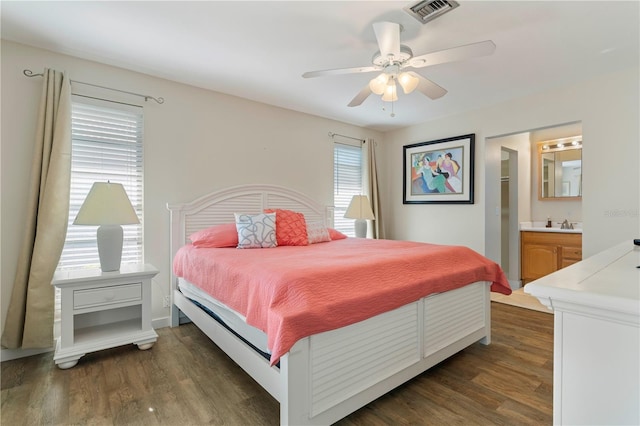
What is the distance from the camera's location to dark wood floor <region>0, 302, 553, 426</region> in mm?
1688

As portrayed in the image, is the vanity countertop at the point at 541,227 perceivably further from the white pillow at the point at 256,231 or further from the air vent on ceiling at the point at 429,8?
the white pillow at the point at 256,231

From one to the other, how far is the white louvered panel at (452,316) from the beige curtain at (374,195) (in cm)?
230

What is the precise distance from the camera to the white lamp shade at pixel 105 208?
2.26m

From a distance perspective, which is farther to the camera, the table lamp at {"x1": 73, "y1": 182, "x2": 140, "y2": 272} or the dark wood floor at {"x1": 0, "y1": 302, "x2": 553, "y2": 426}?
the table lamp at {"x1": 73, "y1": 182, "x2": 140, "y2": 272}

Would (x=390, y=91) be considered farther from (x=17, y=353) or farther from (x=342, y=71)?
(x=17, y=353)

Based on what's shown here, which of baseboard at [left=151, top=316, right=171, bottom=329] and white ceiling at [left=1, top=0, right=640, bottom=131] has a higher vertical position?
white ceiling at [left=1, top=0, right=640, bottom=131]

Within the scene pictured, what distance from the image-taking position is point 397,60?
2084 mm

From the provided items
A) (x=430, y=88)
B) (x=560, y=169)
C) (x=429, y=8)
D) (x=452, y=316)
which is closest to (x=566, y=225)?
(x=560, y=169)

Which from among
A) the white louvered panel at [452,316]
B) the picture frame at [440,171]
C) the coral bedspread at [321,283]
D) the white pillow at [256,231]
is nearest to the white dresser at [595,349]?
the coral bedspread at [321,283]

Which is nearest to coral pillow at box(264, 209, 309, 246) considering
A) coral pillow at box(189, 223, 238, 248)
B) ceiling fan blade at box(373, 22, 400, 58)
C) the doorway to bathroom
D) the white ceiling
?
coral pillow at box(189, 223, 238, 248)

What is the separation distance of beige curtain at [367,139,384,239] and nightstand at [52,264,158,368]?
10.2 ft

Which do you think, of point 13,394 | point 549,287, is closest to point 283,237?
point 13,394

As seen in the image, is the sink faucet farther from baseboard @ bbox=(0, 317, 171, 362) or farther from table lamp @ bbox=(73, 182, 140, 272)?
baseboard @ bbox=(0, 317, 171, 362)

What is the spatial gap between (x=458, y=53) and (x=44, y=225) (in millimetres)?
3090
